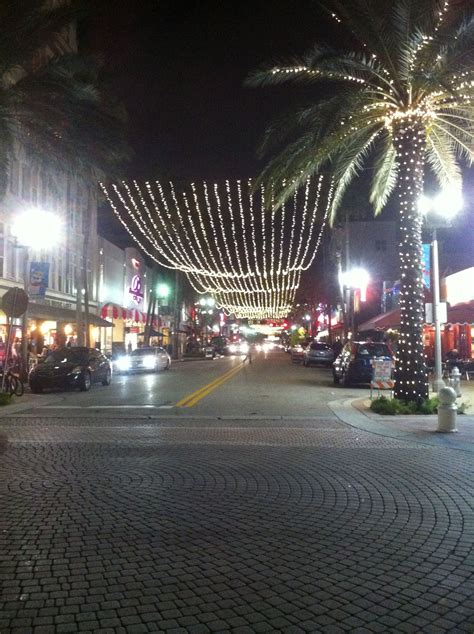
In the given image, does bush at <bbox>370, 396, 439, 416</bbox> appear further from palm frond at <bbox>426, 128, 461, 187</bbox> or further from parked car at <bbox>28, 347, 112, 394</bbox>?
parked car at <bbox>28, 347, 112, 394</bbox>

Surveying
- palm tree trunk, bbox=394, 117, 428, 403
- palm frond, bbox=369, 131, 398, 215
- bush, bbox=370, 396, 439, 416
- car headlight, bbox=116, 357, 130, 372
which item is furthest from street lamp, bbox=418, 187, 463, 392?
car headlight, bbox=116, 357, 130, 372

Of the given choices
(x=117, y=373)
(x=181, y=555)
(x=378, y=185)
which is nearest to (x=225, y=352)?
(x=117, y=373)

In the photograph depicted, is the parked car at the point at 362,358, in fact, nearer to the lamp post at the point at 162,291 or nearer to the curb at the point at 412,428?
the curb at the point at 412,428

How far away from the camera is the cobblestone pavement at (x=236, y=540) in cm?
411

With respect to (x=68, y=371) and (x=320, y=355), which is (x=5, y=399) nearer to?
(x=68, y=371)

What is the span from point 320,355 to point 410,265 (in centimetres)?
2656

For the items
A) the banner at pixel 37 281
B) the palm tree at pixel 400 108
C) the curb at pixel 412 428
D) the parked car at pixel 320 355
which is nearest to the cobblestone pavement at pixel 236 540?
the curb at pixel 412 428

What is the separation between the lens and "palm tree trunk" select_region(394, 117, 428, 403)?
15.1 meters

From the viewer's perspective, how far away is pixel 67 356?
895 inches

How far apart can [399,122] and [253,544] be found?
484 inches

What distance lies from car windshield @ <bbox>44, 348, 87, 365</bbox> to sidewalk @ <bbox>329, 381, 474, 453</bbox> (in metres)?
10.1

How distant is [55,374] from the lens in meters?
21.3

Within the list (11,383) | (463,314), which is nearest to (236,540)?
(11,383)

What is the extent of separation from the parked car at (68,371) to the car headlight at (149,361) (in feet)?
33.9
